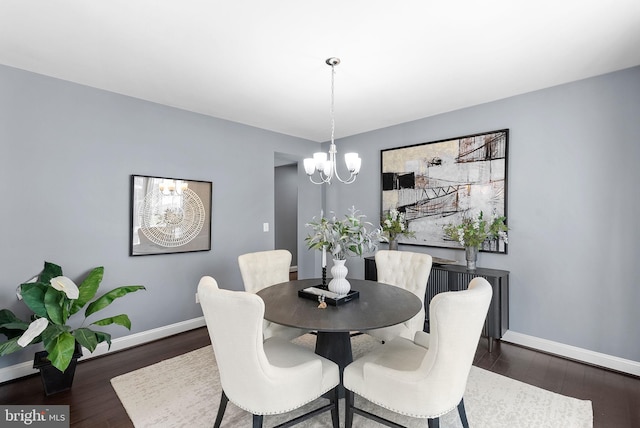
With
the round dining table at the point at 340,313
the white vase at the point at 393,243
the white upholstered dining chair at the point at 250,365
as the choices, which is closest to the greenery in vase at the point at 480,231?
the white vase at the point at 393,243

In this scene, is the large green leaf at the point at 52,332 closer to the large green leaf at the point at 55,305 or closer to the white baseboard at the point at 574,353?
the large green leaf at the point at 55,305

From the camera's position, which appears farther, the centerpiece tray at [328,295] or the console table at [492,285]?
the console table at [492,285]

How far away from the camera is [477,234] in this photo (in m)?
3.15

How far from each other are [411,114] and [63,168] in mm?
3604

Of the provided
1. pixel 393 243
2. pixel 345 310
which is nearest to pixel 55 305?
pixel 345 310

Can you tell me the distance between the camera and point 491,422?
6.43 feet

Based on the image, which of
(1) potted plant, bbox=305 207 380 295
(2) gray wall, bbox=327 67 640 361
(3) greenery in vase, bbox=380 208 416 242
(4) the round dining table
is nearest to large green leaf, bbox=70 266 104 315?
(4) the round dining table

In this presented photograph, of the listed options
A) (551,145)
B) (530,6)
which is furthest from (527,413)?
(530,6)

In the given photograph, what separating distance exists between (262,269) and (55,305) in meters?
1.54

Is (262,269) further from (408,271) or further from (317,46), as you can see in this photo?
(317,46)

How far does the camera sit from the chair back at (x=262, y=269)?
280cm

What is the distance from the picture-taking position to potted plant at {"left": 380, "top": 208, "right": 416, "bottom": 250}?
3889 mm

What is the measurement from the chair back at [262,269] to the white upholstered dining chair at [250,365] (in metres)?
1.05

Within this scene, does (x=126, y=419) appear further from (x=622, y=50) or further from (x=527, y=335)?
(x=622, y=50)
